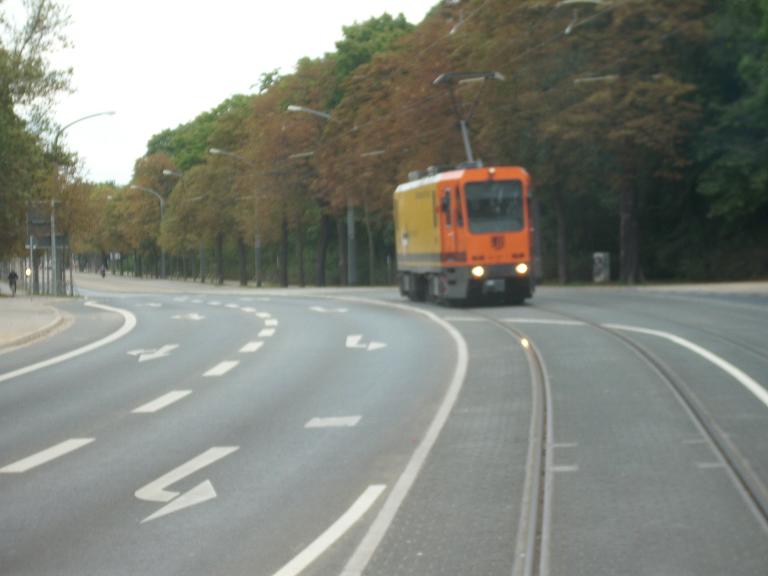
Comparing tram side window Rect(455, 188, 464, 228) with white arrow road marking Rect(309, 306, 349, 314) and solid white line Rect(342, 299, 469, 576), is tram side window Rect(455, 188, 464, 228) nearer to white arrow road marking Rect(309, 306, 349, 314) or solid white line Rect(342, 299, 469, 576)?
white arrow road marking Rect(309, 306, 349, 314)

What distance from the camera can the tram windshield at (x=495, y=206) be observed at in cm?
3406

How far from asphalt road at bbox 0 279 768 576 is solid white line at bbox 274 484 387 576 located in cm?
3

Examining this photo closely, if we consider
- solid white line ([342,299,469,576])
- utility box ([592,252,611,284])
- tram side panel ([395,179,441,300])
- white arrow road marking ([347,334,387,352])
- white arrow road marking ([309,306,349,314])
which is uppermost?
tram side panel ([395,179,441,300])

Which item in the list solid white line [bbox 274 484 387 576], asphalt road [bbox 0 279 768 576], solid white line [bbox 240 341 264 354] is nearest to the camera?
solid white line [bbox 274 484 387 576]

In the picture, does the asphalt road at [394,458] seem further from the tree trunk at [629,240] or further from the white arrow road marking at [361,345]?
the tree trunk at [629,240]

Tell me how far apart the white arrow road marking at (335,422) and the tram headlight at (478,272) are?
66.8ft

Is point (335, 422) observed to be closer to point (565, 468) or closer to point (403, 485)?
point (565, 468)

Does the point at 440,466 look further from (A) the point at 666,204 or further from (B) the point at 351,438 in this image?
(A) the point at 666,204

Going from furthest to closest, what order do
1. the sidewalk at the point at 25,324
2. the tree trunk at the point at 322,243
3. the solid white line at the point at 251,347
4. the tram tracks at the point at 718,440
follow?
the tree trunk at the point at 322,243 → the sidewalk at the point at 25,324 → the solid white line at the point at 251,347 → the tram tracks at the point at 718,440

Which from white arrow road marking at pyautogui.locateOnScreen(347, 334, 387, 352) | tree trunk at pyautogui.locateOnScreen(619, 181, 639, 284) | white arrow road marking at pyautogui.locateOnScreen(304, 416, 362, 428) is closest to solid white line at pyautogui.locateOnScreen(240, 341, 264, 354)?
white arrow road marking at pyautogui.locateOnScreen(347, 334, 387, 352)

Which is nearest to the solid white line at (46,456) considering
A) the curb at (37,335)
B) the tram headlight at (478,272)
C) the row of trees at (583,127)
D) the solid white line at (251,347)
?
the solid white line at (251,347)

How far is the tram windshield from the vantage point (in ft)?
112

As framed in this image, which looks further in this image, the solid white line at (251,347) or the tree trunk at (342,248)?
the tree trunk at (342,248)

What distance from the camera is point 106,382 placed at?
18.0 metres
